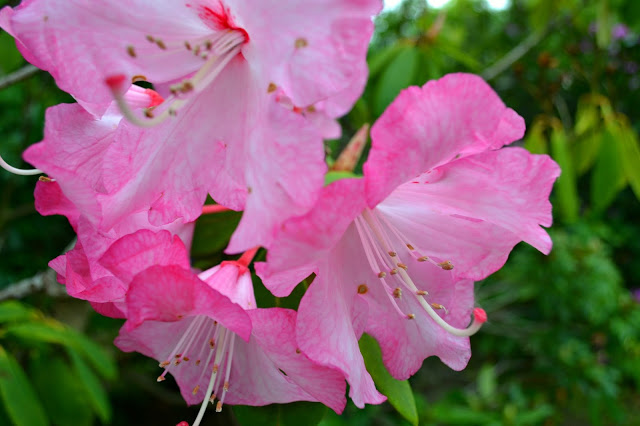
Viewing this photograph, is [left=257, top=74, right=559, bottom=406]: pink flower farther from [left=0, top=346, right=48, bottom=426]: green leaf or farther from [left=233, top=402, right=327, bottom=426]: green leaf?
[left=0, top=346, right=48, bottom=426]: green leaf

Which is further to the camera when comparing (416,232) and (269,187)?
(416,232)

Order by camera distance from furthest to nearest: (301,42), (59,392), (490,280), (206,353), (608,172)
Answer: (490,280)
(608,172)
(59,392)
(206,353)
(301,42)

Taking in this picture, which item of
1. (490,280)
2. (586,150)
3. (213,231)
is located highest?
(213,231)

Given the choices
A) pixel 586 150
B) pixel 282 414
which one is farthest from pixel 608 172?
pixel 282 414

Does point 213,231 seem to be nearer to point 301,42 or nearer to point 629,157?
point 301,42

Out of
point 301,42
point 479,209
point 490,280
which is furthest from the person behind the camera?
point 490,280

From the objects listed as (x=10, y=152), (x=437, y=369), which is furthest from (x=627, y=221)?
(x=10, y=152)

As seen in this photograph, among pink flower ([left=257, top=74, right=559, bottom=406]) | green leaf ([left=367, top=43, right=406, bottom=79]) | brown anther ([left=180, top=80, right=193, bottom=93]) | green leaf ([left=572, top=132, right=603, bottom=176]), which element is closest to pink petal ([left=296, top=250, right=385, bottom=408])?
pink flower ([left=257, top=74, right=559, bottom=406])

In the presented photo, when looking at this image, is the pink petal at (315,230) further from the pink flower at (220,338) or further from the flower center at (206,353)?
the flower center at (206,353)
